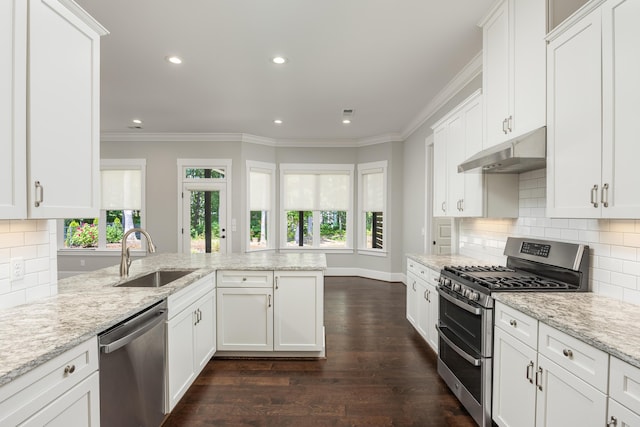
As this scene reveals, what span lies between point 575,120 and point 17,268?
301 centimetres

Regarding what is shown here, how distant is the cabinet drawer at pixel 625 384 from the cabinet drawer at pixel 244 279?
7.60ft

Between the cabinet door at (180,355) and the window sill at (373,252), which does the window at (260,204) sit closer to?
the window sill at (373,252)

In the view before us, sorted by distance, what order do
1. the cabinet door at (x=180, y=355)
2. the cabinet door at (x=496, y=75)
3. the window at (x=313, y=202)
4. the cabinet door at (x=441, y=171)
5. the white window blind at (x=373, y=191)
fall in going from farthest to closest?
the window at (x=313, y=202), the white window blind at (x=373, y=191), the cabinet door at (x=441, y=171), the cabinet door at (x=496, y=75), the cabinet door at (x=180, y=355)

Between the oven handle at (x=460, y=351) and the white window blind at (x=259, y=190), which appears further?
the white window blind at (x=259, y=190)

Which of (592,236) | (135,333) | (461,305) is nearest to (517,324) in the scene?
(461,305)

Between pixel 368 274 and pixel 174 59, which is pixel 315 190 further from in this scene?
pixel 174 59

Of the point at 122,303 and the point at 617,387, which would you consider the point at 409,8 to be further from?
the point at 122,303

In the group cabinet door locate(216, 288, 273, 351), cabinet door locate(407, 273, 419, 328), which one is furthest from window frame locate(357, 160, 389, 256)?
cabinet door locate(216, 288, 273, 351)

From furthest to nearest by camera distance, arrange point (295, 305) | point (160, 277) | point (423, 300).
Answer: point (423, 300) → point (295, 305) → point (160, 277)

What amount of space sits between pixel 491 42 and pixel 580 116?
1.19m

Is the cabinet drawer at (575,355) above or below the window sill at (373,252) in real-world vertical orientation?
above

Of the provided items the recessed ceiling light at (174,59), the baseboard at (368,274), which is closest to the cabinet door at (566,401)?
the recessed ceiling light at (174,59)

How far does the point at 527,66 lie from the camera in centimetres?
205

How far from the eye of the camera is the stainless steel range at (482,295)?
1.93m
